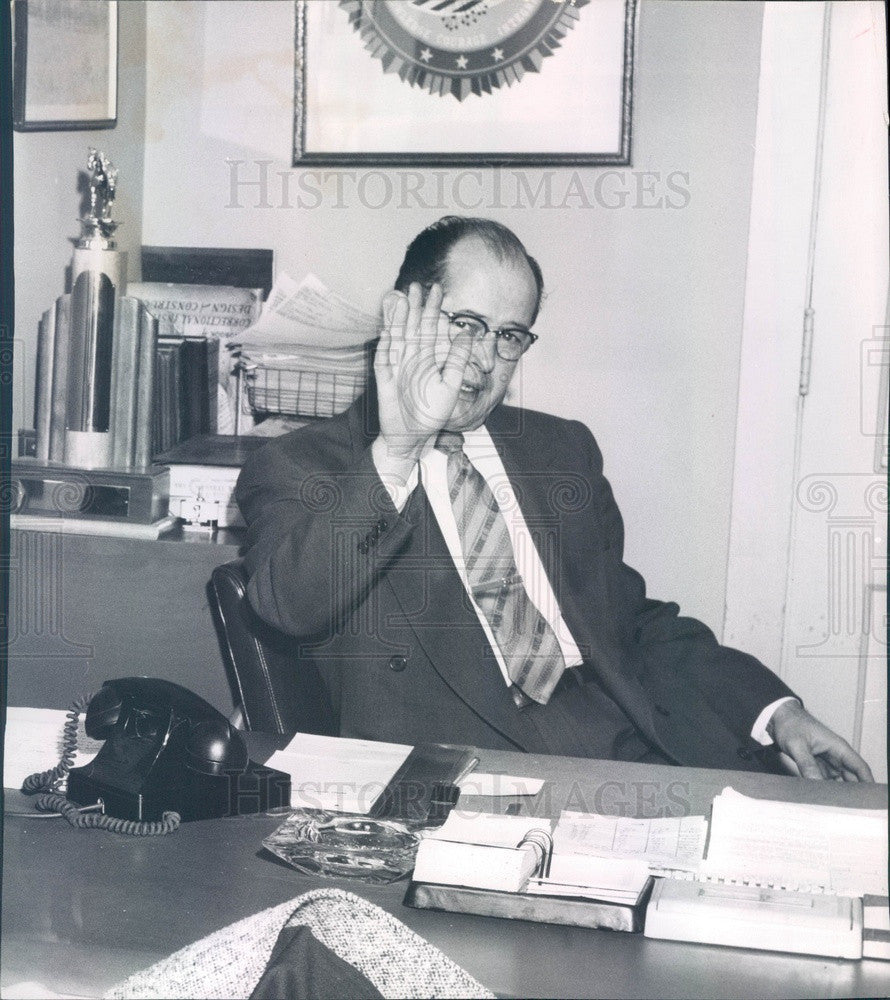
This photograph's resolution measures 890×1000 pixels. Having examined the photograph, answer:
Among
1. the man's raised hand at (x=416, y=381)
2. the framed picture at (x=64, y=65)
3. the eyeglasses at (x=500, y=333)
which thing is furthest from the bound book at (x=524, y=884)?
the framed picture at (x=64, y=65)

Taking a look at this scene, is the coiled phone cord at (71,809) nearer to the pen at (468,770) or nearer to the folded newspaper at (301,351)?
the pen at (468,770)

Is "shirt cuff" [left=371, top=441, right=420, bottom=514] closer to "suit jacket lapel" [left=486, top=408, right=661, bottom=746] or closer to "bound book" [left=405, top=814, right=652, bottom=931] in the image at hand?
"suit jacket lapel" [left=486, top=408, right=661, bottom=746]

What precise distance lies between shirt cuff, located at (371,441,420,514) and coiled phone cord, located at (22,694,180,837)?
43 centimetres

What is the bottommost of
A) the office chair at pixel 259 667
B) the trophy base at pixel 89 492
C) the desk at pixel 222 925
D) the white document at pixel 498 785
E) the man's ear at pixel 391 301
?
the desk at pixel 222 925

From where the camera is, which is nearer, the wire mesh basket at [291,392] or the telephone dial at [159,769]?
the telephone dial at [159,769]

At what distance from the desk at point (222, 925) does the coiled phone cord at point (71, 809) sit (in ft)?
0.03

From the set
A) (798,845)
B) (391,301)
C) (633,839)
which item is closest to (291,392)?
(391,301)

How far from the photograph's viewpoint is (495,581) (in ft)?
4.51

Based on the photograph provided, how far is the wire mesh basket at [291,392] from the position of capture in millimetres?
1398

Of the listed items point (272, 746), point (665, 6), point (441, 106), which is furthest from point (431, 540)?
point (665, 6)

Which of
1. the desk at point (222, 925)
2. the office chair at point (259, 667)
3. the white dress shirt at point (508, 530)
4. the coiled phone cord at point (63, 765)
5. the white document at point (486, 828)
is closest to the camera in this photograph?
the desk at point (222, 925)

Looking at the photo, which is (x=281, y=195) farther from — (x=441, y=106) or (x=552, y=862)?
(x=552, y=862)

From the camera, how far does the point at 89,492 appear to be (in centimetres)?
139

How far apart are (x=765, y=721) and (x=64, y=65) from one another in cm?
122
